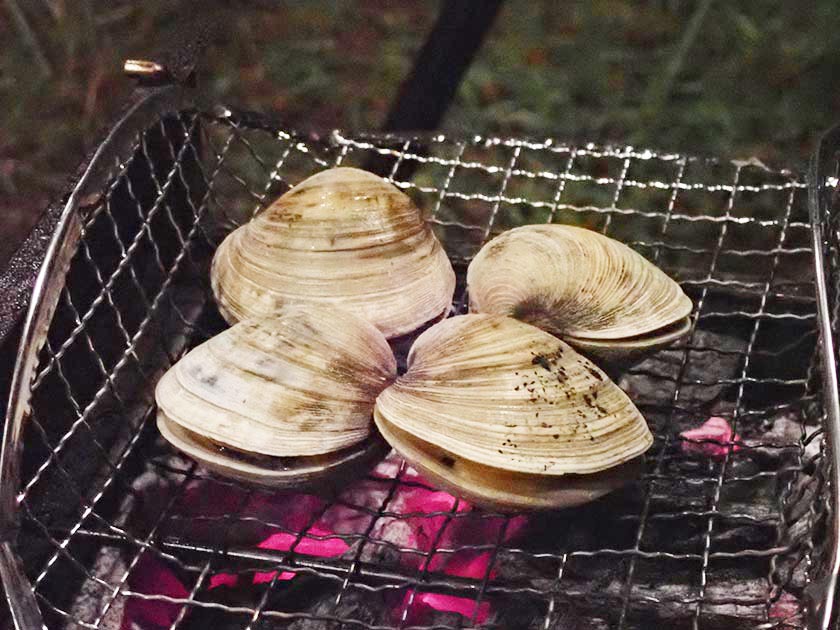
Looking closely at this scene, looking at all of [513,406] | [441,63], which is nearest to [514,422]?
[513,406]

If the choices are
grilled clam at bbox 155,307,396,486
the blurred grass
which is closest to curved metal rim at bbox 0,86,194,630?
grilled clam at bbox 155,307,396,486

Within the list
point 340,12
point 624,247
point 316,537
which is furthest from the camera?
point 340,12

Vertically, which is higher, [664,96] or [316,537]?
[316,537]

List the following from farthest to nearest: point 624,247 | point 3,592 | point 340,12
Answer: point 340,12, point 624,247, point 3,592

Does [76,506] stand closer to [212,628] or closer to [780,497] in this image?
[212,628]

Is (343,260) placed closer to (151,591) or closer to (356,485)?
(356,485)

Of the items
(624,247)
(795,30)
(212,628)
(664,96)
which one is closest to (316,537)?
(212,628)
